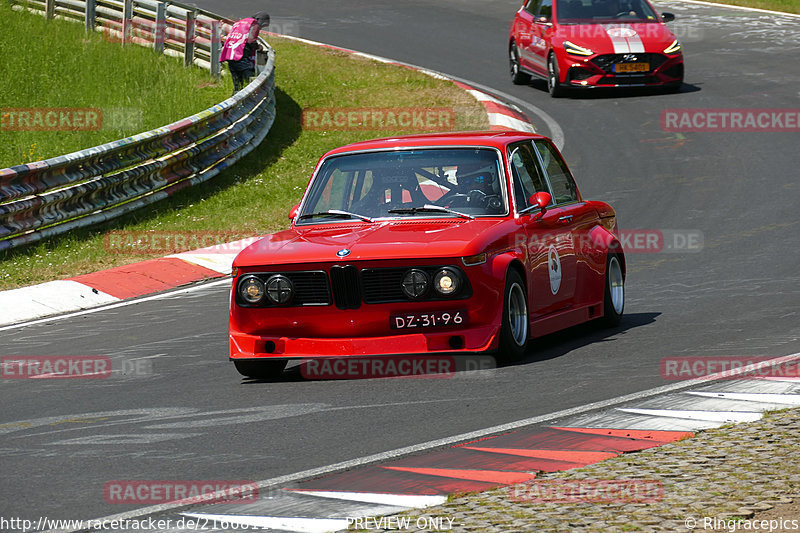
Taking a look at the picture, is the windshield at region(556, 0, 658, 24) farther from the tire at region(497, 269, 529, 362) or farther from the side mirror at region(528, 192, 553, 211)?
the tire at region(497, 269, 529, 362)

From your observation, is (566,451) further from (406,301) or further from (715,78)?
(715,78)

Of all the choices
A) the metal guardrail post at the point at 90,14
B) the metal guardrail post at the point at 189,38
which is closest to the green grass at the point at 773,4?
the metal guardrail post at the point at 189,38

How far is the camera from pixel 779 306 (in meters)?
10.0

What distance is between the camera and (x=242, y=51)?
21.0 meters

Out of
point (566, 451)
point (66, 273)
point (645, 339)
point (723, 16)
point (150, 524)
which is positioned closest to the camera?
point (150, 524)

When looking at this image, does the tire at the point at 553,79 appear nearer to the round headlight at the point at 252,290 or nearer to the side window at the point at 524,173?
the side window at the point at 524,173

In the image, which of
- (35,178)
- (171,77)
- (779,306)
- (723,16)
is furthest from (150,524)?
(723,16)

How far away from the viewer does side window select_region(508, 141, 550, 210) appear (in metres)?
9.20

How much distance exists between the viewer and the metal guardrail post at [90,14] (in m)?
25.5

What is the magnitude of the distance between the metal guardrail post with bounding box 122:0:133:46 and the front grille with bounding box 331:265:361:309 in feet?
58.4

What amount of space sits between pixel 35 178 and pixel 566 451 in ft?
30.5

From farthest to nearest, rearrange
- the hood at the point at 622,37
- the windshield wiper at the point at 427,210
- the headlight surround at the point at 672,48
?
the headlight surround at the point at 672,48 < the hood at the point at 622,37 < the windshield wiper at the point at 427,210

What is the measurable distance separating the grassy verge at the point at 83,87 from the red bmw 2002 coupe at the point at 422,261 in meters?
9.29

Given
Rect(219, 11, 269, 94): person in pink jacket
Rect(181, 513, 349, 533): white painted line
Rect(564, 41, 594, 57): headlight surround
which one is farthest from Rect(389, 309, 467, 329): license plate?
Rect(564, 41, 594, 57): headlight surround
